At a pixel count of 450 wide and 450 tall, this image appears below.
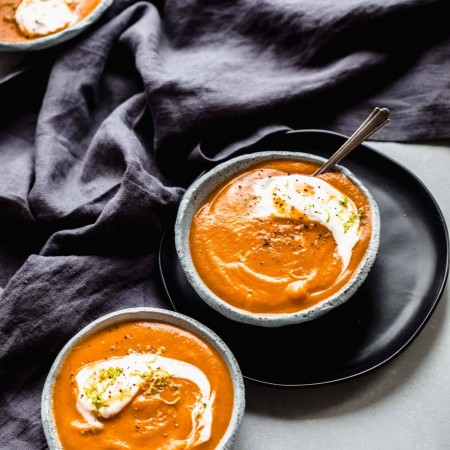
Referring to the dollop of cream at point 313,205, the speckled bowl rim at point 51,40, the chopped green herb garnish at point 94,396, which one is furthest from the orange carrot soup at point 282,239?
the speckled bowl rim at point 51,40

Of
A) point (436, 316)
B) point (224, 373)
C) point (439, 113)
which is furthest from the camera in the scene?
point (439, 113)

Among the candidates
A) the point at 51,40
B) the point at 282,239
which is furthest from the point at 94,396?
the point at 51,40

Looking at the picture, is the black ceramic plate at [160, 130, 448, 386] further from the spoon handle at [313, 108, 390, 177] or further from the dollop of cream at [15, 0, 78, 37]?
the dollop of cream at [15, 0, 78, 37]

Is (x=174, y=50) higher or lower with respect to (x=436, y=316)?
higher

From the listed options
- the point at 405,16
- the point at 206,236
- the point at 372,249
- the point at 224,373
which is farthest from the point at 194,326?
the point at 405,16

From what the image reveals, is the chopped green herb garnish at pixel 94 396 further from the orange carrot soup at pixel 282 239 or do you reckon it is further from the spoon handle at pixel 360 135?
the spoon handle at pixel 360 135

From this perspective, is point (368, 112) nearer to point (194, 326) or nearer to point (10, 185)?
point (194, 326)
